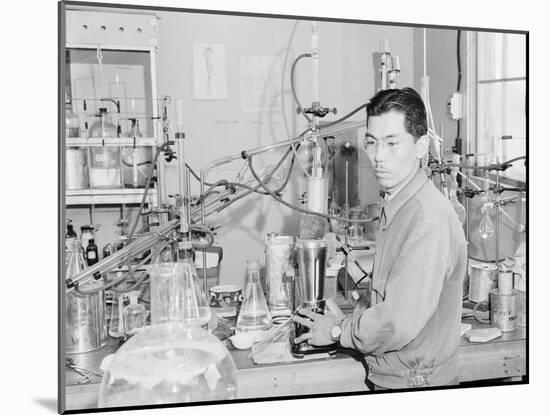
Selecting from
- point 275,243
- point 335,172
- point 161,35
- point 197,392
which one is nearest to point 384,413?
point 275,243

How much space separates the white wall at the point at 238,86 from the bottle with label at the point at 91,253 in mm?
285

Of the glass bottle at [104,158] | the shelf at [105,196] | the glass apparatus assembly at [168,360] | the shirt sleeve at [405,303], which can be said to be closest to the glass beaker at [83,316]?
the shelf at [105,196]

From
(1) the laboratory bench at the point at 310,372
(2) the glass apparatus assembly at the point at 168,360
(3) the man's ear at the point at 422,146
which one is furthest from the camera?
(3) the man's ear at the point at 422,146

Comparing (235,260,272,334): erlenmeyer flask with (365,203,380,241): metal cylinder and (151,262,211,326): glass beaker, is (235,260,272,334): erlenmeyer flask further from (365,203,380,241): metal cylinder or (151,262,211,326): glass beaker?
(151,262,211,326): glass beaker

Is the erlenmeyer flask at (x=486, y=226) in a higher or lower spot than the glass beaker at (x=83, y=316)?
higher

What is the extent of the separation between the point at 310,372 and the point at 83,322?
63cm

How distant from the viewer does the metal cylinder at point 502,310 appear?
1.94 metres

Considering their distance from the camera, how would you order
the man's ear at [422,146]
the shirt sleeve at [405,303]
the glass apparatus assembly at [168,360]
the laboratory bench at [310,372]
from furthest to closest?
the man's ear at [422,146], the shirt sleeve at [405,303], the laboratory bench at [310,372], the glass apparatus assembly at [168,360]

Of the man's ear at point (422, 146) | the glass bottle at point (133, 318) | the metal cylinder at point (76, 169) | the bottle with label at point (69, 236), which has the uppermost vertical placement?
the man's ear at point (422, 146)

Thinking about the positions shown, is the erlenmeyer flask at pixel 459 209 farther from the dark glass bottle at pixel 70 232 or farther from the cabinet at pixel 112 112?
the dark glass bottle at pixel 70 232

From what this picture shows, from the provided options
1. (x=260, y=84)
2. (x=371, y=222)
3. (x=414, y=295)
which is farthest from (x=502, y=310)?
(x=260, y=84)

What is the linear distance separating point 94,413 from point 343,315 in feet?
2.39

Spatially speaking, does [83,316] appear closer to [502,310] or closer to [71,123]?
[71,123]
